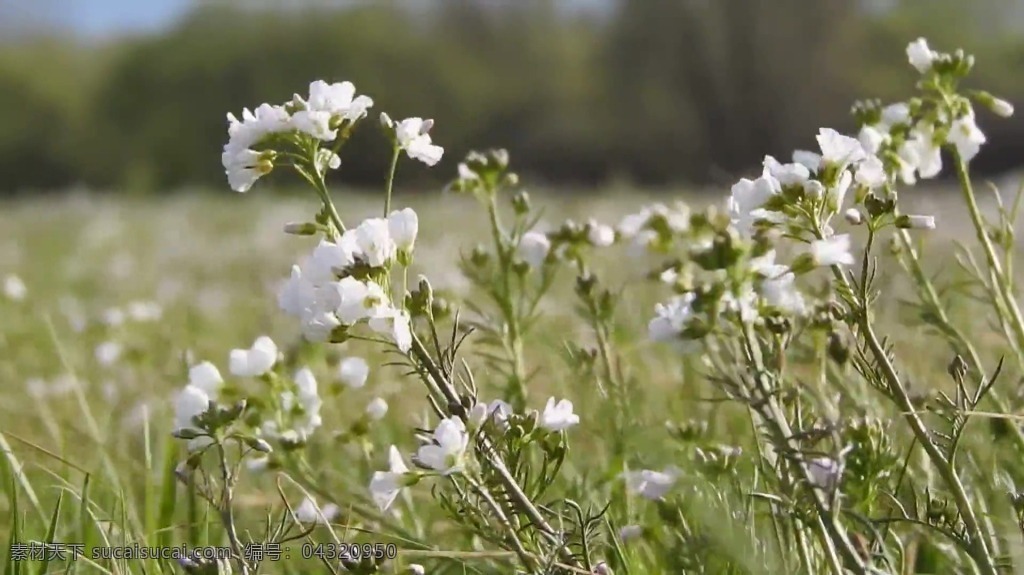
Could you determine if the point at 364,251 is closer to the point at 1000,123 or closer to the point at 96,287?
the point at 96,287

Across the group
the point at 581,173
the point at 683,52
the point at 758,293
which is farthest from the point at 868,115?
the point at 683,52

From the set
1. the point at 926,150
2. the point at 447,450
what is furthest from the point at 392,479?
the point at 926,150

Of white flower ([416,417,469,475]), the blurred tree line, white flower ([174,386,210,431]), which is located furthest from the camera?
the blurred tree line

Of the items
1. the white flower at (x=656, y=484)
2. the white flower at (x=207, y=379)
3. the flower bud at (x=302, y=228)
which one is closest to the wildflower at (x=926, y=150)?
the white flower at (x=656, y=484)

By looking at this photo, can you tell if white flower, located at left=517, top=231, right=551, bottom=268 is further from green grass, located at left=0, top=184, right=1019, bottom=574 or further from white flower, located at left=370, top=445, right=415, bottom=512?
white flower, located at left=370, top=445, right=415, bottom=512

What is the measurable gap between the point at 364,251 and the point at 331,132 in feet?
0.47

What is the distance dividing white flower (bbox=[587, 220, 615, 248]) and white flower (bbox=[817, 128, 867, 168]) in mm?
611

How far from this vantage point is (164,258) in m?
6.73

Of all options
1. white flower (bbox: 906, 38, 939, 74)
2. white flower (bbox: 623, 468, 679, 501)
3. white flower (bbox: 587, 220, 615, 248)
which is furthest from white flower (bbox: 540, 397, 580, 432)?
white flower (bbox: 906, 38, 939, 74)

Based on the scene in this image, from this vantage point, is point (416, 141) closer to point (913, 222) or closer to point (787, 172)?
point (787, 172)

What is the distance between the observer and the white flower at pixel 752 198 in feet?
3.46

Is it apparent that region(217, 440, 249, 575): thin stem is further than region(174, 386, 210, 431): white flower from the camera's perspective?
No

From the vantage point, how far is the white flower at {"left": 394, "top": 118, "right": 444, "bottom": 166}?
1.14m

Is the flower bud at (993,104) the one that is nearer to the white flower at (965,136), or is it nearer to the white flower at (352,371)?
the white flower at (965,136)
